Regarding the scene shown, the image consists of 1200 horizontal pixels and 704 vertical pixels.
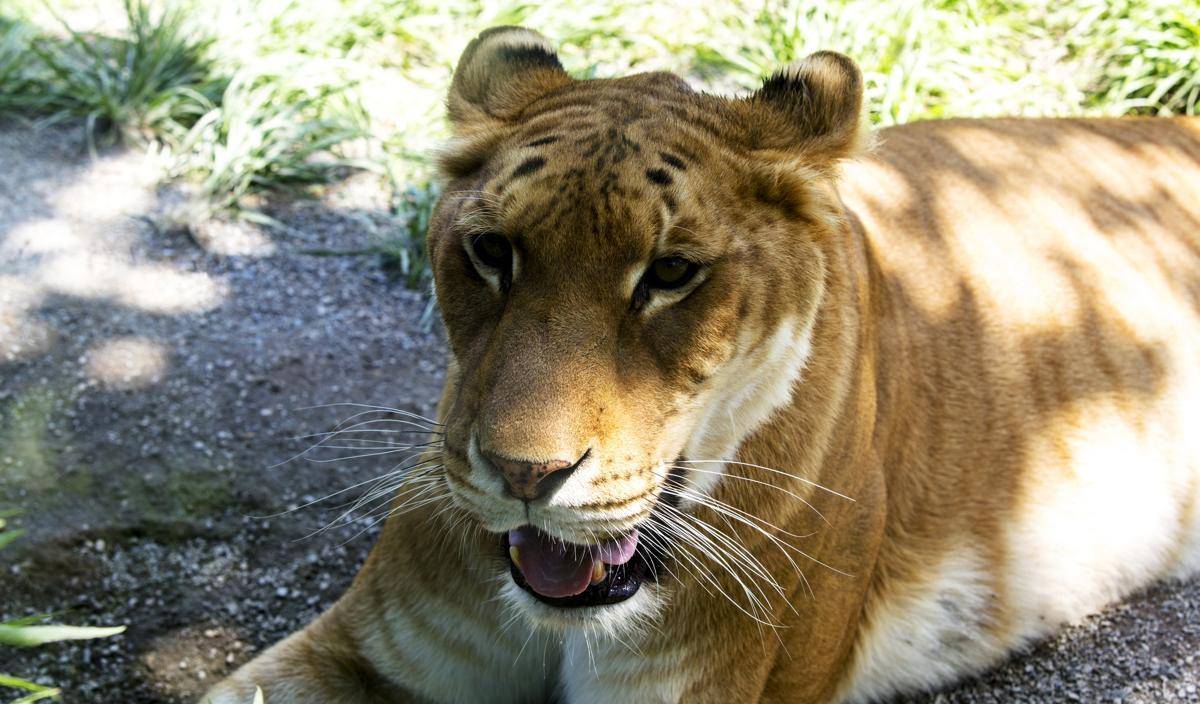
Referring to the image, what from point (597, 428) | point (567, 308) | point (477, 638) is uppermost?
point (567, 308)

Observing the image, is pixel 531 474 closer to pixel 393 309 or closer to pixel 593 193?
pixel 593 193

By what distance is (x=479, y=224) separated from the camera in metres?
2.29

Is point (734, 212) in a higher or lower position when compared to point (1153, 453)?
higher

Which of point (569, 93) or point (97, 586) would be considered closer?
point (569, 93)

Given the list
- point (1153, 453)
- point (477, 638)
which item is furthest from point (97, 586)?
point (1153, 453)

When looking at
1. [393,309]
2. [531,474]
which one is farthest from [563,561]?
[393,309]

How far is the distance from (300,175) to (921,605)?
3349 millimetres

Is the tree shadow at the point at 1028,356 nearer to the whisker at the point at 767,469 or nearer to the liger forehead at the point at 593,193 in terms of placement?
the whisker at the point at 767,469

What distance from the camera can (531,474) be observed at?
6.69 feet

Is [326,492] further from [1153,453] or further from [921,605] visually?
[1153,453]

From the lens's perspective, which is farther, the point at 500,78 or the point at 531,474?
the point at 500,78

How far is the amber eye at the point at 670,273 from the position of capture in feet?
7.26

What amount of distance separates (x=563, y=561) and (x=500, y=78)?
1072 millimetres

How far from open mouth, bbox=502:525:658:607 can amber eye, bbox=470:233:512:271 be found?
52cm
